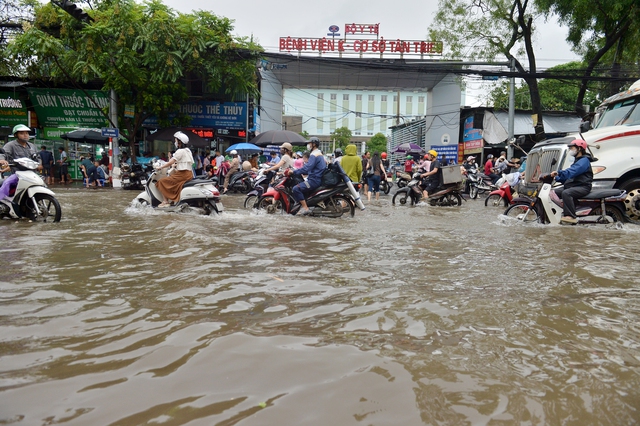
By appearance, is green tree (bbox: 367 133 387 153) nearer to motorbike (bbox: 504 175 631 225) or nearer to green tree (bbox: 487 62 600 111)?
green tree (bbox: 487 62 600 111)

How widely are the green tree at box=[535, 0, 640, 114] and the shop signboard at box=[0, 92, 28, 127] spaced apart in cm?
2305

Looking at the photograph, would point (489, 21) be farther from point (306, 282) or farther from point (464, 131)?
point (306, 282)

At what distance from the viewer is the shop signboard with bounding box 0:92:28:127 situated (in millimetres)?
23844

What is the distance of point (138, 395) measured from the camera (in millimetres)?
2010

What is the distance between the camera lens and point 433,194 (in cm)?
1348

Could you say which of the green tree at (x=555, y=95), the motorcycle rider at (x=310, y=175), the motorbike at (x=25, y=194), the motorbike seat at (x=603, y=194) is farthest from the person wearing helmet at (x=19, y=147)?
the green tree at (x=555, y=95)

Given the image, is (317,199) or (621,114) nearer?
(317,199)

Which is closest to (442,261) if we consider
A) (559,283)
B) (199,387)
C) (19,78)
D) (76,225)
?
(559,283)

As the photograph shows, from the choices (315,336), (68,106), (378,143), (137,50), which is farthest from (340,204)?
(378,143)

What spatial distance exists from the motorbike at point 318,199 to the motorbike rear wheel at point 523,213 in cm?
280

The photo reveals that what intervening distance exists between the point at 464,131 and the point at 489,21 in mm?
10225

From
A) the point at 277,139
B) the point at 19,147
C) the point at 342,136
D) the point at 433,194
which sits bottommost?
the point at 433,194

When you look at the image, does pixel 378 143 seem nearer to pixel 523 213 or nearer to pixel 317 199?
pixel 523 213

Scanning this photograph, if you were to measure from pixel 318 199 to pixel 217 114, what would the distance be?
1681 centimetres
